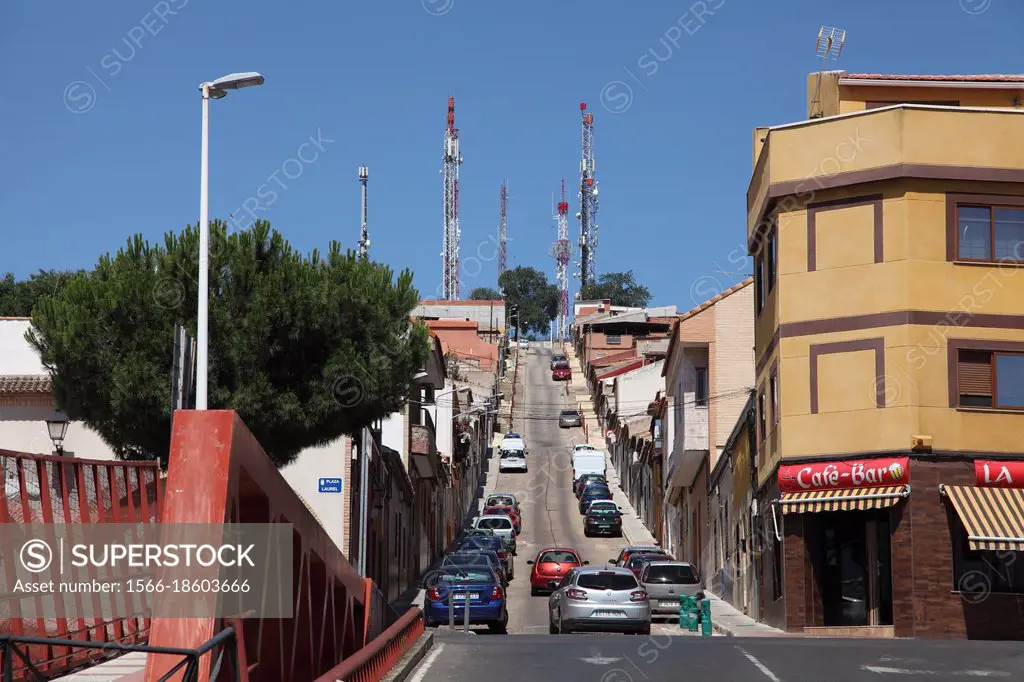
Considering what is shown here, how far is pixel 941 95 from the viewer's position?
3425 cm

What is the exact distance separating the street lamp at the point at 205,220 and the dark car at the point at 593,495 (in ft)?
153

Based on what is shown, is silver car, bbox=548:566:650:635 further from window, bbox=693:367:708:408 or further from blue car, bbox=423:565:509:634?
window, bbox=693:367:708:408

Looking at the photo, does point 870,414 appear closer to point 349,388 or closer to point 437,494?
point 349,388

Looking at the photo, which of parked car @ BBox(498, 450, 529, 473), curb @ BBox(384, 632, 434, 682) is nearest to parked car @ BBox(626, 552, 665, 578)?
curb @ BBox(384, 632, 434, 682)

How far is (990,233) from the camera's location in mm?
29625

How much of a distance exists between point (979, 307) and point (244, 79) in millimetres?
16273

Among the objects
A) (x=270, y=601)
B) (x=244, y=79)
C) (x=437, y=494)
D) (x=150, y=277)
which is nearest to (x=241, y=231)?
(x=150, y=277)

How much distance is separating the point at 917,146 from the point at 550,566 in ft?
59.9

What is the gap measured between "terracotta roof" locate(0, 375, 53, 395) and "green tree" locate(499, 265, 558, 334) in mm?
151066

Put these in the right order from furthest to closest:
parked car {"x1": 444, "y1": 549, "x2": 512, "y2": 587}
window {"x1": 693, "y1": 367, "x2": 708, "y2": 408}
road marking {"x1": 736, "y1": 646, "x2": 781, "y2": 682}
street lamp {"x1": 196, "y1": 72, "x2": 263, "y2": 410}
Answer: window {"x1": 693, "y1": 367, "x2": 708, "y2": 408}, parked car {"x1": 444, "y1": 549, "x2": 512, "y2": 587}, street lamp {"x1": 196, "y1": 72, "x2": 263, "y2": 410}, road marking {"x1": 736, "y1": 646, "x2": 781, "y2": 682}

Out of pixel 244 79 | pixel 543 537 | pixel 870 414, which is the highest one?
pixel 244 79

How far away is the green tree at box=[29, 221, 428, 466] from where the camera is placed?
26.2 meters

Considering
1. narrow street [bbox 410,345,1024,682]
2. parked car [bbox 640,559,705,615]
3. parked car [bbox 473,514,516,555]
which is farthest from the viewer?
parked car [bbox 473,514,516,555]

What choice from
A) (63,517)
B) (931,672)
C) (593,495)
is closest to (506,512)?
(593,495)
